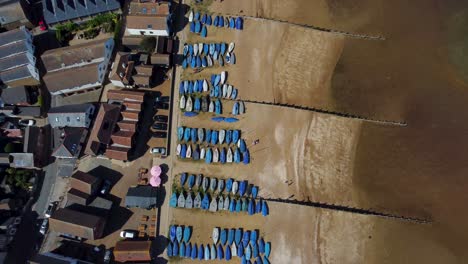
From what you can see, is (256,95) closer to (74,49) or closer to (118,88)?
(118,88)

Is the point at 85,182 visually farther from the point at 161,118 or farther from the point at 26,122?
the point at 26,122

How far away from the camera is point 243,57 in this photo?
56.4m

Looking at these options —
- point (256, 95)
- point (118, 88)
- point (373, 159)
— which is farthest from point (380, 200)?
point (118, 88)

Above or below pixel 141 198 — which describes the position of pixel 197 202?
below

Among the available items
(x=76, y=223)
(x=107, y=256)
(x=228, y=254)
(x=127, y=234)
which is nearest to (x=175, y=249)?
(x=127, y=234)

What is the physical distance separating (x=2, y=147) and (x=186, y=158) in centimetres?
2445

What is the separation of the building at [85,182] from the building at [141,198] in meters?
4.13

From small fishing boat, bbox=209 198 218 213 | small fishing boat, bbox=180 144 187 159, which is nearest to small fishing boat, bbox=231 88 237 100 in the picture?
small fishing boat, bbox=180 144 187 159

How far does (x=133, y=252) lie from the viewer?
4359cm

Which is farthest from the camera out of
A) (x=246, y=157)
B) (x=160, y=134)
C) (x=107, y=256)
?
(x=160, y=134)

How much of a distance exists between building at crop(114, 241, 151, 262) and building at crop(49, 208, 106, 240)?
130 inches

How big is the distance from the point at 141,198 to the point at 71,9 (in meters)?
31.7

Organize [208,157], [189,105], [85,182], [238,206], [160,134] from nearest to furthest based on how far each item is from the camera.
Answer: [85,182], [238,206], [208,157], [160,134], [189,105]

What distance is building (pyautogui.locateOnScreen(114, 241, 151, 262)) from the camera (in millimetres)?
43688
